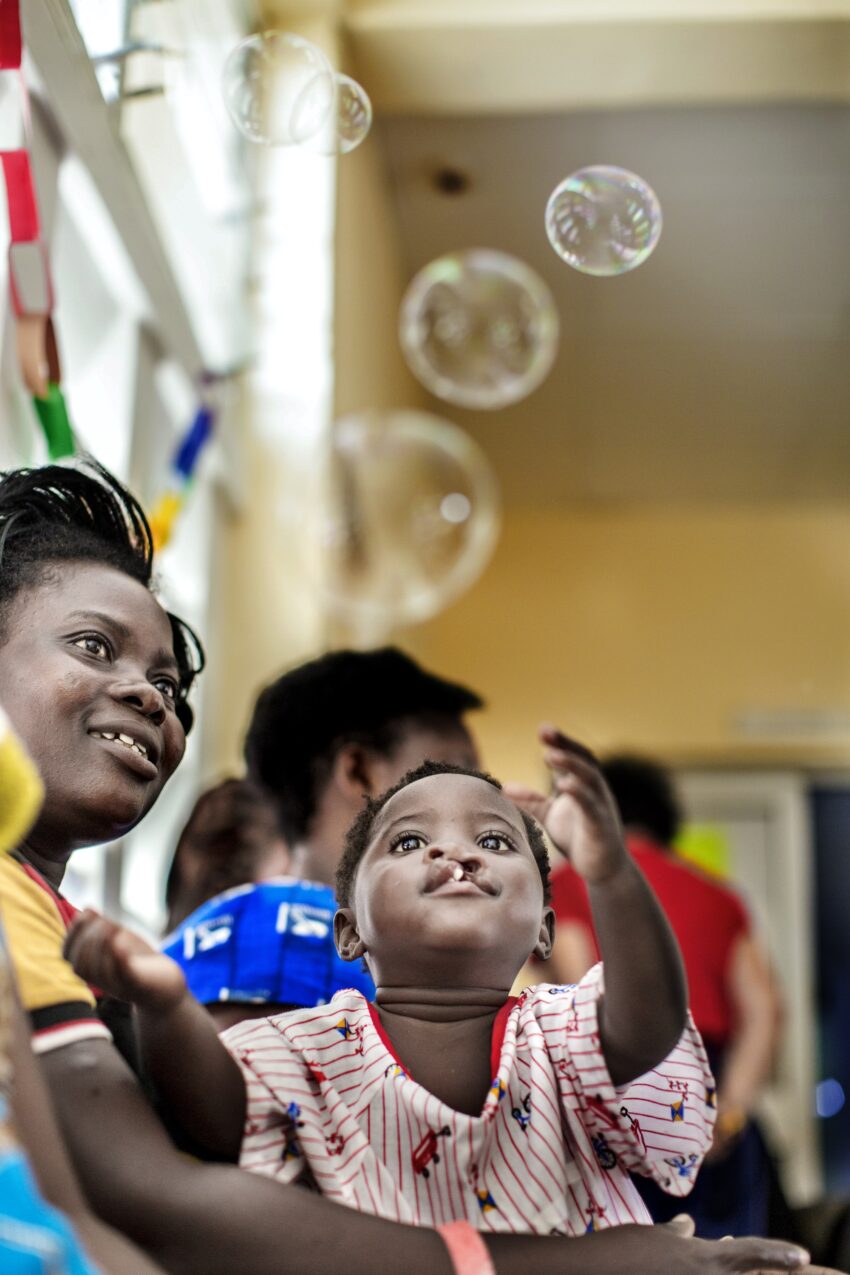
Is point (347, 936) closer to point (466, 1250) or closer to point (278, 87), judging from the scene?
point (466, 1250)

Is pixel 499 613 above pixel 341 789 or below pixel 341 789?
below

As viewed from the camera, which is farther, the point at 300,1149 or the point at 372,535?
the point at 372,535

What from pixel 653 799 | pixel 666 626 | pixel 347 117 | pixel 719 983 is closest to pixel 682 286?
pixel 653 799

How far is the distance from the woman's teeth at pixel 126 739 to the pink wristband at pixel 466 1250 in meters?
0.26

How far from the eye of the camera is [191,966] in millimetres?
888

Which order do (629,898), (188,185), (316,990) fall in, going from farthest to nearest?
(188,185) → (316,990) → (629,898)

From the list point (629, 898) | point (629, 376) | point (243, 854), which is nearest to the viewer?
point (629, 898)

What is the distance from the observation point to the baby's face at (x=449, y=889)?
65 centimetres

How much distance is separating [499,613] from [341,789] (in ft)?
15.0

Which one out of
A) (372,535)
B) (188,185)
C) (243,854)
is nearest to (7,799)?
(243,854)

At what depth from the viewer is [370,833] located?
0.71 metres

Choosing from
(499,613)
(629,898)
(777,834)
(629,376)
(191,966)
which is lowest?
(777,834)

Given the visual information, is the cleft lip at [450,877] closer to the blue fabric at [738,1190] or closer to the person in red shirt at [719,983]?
the person in red shirt at [719,983]

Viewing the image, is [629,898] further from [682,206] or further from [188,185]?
[682,206]
